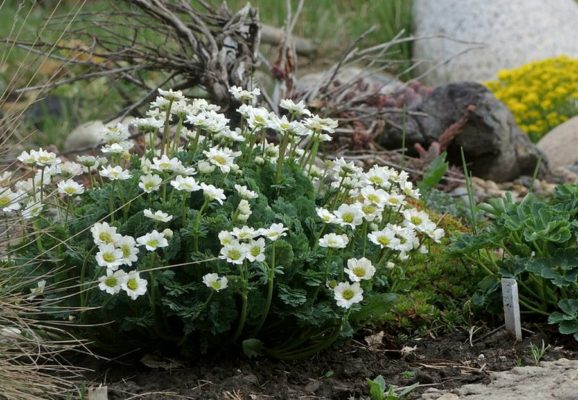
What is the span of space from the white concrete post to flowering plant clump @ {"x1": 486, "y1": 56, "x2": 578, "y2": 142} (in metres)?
4.58

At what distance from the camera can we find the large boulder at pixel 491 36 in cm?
897

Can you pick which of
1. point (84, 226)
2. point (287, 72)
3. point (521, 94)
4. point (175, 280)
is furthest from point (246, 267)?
point (521, 94)

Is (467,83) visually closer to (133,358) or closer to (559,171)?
(559,171)

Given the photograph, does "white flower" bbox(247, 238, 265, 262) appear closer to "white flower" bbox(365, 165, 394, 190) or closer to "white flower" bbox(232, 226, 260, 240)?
"white flower" bbox(232, 226, 260, 240)

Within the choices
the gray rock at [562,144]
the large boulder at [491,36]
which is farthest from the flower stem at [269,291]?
the large boulder at [491,36]

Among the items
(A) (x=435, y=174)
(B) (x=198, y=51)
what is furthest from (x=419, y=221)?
(B) (x=198, y=51)

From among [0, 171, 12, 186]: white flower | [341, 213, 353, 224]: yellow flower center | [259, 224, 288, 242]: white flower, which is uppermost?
[0, 171, 12, 186]: white flower

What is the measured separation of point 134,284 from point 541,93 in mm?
5804

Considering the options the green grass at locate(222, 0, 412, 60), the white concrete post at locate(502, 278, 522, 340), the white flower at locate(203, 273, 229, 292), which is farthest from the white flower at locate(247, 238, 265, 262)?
the green grass at locate(222, 0, 412, 60)

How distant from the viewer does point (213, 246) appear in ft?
9.42

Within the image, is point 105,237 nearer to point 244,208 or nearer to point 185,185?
point 185,185

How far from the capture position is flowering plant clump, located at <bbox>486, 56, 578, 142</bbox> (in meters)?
7.64

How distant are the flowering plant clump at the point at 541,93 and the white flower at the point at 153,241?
5481 mm

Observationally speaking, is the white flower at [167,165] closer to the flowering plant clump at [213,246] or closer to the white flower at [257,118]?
the flowering plant clump at [213,246]
